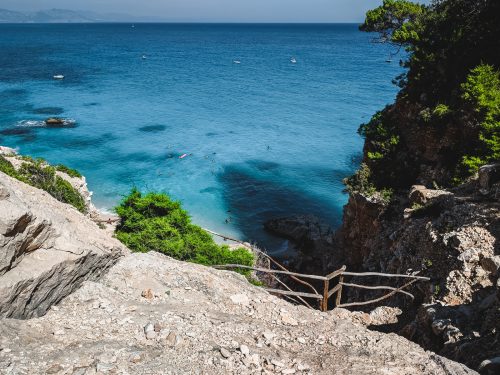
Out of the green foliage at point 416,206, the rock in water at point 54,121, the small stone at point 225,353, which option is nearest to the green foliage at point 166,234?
the green foliage at point 416,206

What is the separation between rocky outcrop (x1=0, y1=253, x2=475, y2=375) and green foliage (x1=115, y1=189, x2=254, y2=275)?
9.44 metres

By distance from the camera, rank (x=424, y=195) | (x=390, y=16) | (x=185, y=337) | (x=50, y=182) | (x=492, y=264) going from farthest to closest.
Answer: (x=390, y=16), (x=50, y=182), (x=424, y=195), (x=492, y=264), (x=185, y=337)

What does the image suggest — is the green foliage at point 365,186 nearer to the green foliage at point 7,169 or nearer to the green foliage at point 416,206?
the green foliage at point 416,206

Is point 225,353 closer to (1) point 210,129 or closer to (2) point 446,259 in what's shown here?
(2) point 446,259

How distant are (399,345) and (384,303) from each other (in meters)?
6.78

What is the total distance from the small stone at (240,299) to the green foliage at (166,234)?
8845mm

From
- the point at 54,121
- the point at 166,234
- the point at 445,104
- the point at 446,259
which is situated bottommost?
the point at 54,121

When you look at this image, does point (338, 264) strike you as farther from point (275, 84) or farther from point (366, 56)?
point (366, 56)

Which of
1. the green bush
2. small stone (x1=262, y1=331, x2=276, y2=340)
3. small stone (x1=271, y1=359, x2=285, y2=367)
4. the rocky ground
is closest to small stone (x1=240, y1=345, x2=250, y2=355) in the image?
small stone (x1=271, y1=359, x2=285, y2=367)

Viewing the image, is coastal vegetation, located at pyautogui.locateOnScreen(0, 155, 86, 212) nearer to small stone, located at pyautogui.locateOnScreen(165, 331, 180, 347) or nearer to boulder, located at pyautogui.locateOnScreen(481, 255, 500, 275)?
small stone, located at pyautogui.locateOnScreen(165, 331, 180, 347)

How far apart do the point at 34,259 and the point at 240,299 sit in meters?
4.52

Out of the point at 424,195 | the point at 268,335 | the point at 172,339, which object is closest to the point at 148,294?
the point at 172,339

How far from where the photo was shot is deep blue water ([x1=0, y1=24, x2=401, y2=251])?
123ft

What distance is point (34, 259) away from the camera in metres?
7.12
